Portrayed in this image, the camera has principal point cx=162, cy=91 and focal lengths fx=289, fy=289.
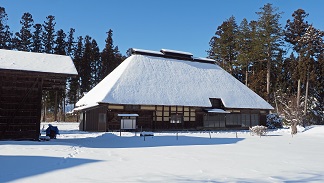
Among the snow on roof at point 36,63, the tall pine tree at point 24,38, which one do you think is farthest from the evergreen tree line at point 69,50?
the snow on roof at point 36,63

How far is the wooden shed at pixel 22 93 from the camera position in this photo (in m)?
14.3

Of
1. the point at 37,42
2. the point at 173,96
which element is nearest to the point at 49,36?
the point at 37,42

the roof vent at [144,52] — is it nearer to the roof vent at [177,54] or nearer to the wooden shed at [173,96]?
the wooden shed at [173,96]

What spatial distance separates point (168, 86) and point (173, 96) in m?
1.62

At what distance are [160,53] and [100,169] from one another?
89.1ft

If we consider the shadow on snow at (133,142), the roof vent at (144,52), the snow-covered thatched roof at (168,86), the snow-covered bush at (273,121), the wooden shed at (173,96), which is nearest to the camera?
the shadow on snow at (133,142)

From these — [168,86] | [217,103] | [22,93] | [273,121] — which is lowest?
[273,121]

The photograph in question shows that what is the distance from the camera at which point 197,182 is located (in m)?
6.45

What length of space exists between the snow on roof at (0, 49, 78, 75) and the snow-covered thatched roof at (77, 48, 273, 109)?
26.9ft

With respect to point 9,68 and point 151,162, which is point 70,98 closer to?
point 9,68

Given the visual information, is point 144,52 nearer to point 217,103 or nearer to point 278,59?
point 217,103

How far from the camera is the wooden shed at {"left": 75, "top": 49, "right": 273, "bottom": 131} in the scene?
26.0 metres

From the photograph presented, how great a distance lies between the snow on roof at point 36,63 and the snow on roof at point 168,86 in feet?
27.3

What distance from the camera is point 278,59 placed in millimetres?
45406
